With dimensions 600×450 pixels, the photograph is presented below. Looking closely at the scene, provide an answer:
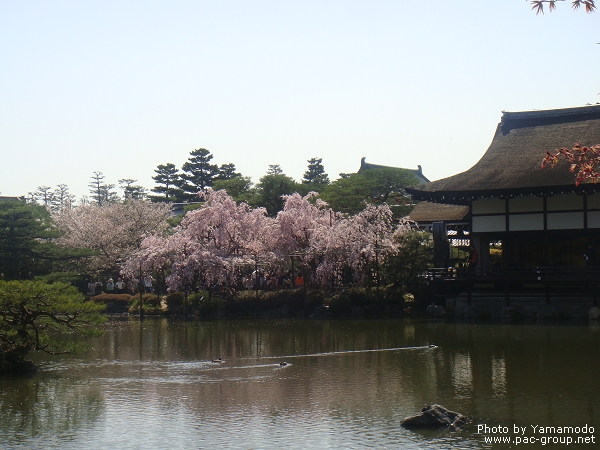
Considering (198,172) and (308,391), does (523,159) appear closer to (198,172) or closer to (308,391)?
(308,391)

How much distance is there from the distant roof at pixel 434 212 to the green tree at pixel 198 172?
93.6 feet

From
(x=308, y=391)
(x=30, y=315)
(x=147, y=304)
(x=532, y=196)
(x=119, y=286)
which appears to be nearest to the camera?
(x=308, y=391)

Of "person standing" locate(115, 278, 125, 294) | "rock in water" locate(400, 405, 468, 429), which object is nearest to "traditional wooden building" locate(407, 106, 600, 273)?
"rock in water" locate(400, 405, 468, 429)

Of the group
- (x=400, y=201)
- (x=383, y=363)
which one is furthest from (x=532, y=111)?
(x=383, y=363)

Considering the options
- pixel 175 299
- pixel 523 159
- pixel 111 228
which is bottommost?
pixel 175 299

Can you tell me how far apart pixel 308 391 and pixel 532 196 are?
52.6 feet

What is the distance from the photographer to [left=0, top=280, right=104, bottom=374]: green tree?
1459 centimetres

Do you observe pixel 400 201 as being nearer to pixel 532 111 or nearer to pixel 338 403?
pixel 532 111

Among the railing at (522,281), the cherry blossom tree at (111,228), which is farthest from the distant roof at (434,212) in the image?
the cherry blossom tree at (111,228)

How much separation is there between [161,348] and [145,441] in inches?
402

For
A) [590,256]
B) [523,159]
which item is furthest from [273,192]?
[590,256]

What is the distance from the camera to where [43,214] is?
31000 mm

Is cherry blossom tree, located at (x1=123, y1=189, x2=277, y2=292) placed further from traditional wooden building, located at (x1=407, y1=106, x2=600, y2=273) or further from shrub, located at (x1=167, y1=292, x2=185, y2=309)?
traditional wooden building, located at (x1=407, y1=106, x2=600, y2=273)

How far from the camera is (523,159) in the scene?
2698cm
